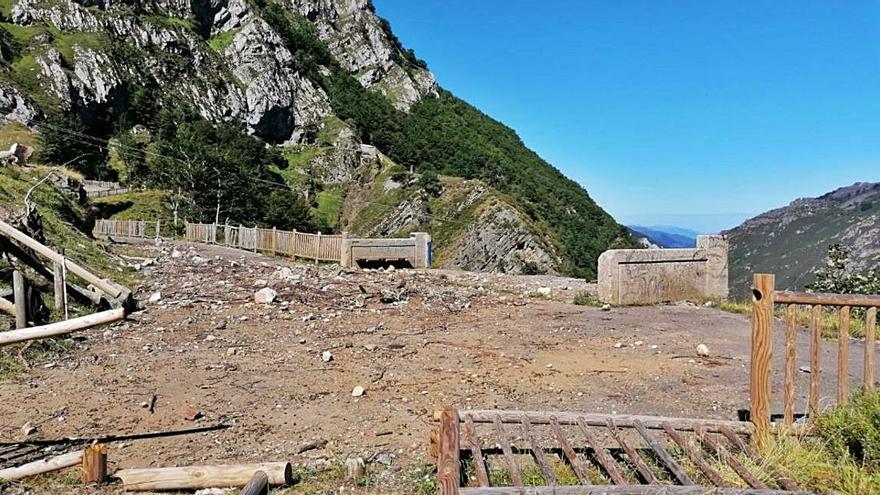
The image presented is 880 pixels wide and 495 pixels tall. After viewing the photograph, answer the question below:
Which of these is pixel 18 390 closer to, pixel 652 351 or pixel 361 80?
pixel 652 351

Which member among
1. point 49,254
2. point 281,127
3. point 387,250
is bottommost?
point 387,250

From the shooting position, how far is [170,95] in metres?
84.2

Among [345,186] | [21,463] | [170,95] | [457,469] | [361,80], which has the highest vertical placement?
[361,80]

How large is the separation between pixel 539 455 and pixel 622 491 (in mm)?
663

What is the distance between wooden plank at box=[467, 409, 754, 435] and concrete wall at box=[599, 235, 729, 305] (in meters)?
7.74

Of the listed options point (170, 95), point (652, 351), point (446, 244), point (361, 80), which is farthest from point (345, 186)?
point (652, 351)

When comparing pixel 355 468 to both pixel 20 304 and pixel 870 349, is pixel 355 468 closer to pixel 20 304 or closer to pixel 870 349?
pixel 20 304

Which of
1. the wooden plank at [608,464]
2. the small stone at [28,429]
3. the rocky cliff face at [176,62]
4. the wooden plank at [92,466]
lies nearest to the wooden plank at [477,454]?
the wooden plank at [608,464]

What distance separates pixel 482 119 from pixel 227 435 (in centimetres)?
12674

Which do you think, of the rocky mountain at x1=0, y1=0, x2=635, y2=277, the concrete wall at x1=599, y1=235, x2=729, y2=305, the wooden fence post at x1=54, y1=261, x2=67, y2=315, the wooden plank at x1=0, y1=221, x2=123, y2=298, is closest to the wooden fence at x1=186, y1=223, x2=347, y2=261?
the concrete wall at x1=599, y1=235, x2=729, y2=305

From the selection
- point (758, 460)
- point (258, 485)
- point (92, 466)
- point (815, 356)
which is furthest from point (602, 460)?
point (92, 466)

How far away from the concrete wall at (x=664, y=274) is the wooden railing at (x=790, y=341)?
7700 millimetres

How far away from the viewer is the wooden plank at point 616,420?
3498mm

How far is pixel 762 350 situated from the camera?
3424 mm
